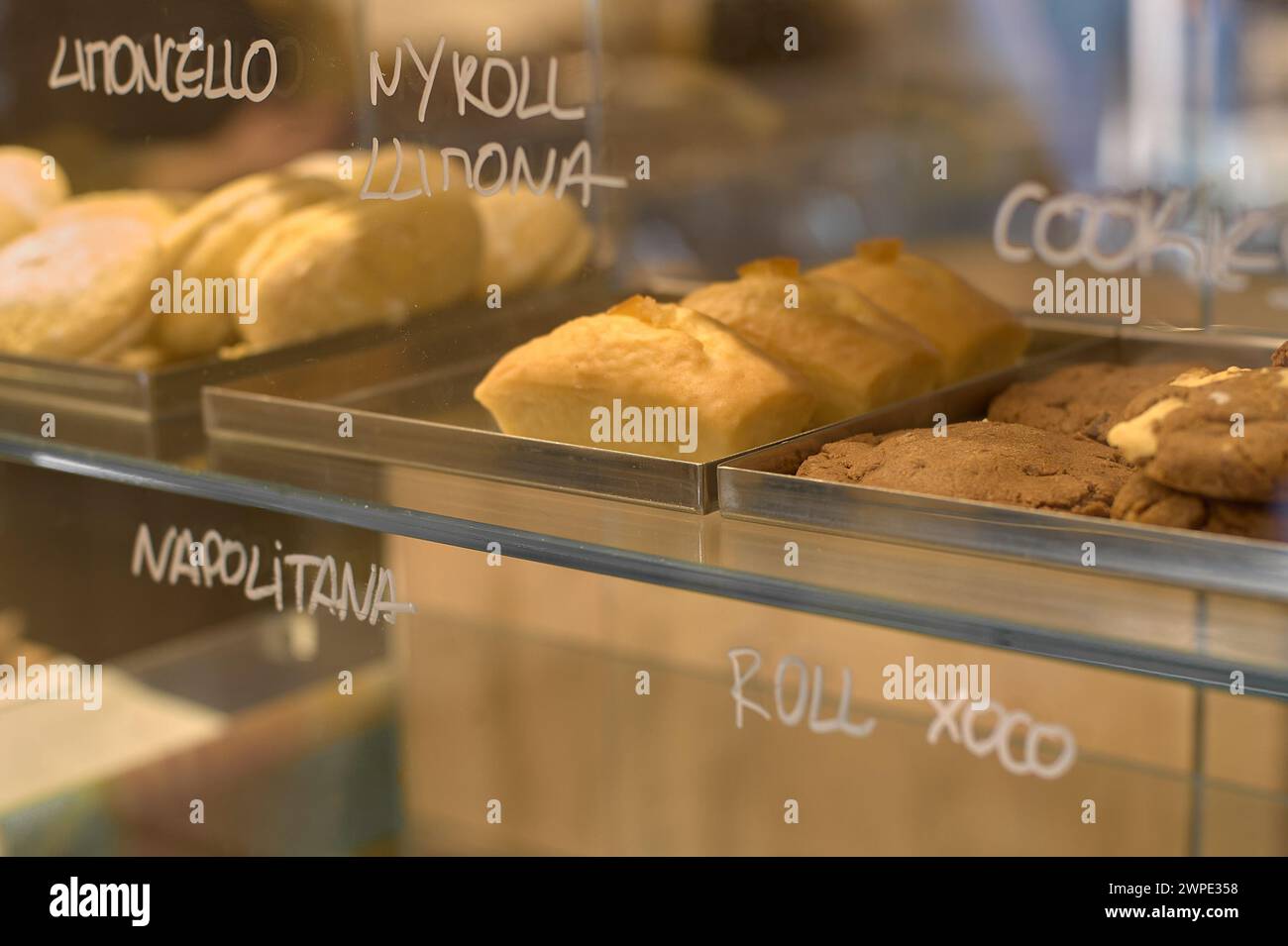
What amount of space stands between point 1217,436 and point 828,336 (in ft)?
0.98

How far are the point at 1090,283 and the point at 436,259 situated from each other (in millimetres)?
584

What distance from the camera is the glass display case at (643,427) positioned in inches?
26.2

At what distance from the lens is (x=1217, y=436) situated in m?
0.59

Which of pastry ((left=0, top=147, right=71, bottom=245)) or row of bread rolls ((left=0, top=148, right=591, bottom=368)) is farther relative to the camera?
pastry ((left=0, top=147, right=71, bottom=245))

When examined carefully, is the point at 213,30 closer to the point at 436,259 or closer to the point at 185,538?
the point at 436,259

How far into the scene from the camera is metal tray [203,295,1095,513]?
2.53ft

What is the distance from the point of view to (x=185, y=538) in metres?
1.43

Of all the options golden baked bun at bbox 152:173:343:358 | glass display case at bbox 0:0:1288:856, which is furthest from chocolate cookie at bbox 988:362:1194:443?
golden baked bun at bbox 152:173:343:358

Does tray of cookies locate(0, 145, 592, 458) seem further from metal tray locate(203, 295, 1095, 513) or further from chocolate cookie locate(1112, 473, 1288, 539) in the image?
chocolate cookie locate(1112, 473, 1288, 539)

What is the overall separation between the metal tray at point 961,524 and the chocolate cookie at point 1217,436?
2 cm

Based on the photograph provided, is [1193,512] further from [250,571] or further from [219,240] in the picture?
[250,571]

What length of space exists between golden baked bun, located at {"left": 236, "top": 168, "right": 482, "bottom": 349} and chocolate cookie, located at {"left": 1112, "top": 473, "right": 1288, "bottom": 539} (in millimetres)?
520

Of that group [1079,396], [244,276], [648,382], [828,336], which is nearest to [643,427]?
[648,382]
